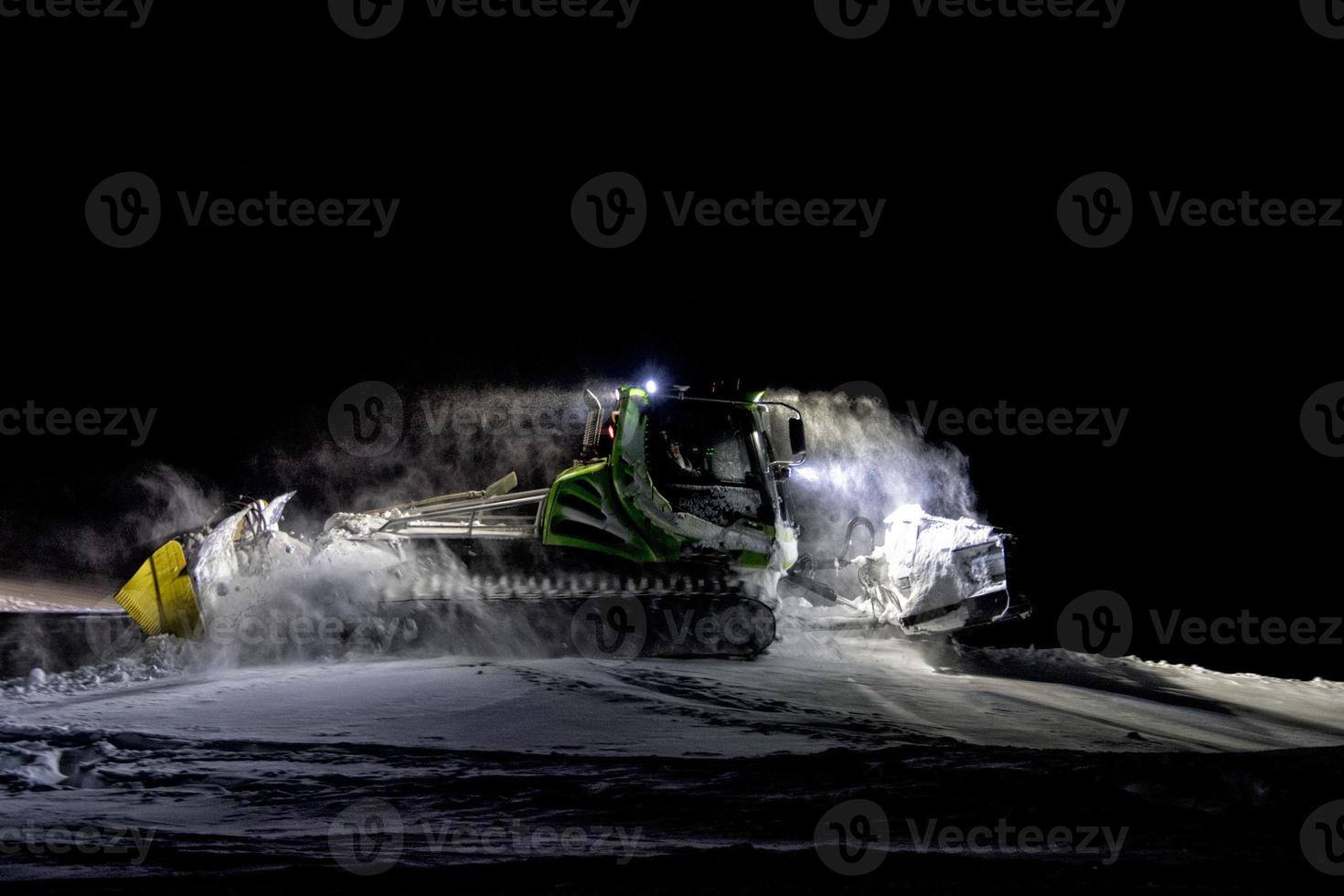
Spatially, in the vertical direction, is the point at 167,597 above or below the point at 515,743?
above

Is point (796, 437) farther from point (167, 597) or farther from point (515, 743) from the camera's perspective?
point (167, 597)

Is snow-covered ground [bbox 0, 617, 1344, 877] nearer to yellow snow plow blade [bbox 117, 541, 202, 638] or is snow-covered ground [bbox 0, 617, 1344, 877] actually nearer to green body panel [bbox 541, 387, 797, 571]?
yellow snow plow blade [bbox 117, 541, 202, 638]

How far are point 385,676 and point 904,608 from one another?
470 centimetres

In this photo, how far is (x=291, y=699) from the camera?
6328 mm

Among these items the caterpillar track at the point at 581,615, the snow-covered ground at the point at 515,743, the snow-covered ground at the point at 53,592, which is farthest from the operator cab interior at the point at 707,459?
the snow-covered ground at the point at 53,592

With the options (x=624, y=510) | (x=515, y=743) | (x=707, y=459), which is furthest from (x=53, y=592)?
(x=515, y=743)

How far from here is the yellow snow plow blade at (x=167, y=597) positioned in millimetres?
7422

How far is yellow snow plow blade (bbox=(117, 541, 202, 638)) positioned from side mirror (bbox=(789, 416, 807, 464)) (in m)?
4.61

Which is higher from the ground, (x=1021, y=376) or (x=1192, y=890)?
(x=1021, y=376)

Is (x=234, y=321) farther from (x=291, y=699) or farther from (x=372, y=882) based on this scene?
(x=372, y=882)

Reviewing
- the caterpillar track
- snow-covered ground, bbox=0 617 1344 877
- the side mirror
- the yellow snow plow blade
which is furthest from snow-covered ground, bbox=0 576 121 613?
the side mirror

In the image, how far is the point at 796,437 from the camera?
8031 mm

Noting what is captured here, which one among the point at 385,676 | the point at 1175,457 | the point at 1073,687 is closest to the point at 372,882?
the point at 385,676

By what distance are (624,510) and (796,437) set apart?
1513 mm
